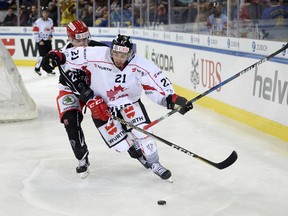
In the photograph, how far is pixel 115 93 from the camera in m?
3.52

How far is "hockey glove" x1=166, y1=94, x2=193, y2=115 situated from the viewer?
3.22 meters

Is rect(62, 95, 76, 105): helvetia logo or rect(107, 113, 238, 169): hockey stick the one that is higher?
rect(62, 95, 76, 105): helvetia logo

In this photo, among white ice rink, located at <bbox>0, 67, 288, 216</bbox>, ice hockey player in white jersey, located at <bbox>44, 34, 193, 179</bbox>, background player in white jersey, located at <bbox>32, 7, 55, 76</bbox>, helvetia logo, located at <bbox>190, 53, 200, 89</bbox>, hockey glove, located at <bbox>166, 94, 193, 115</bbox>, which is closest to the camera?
white ice rink, located at <bbox>0, 67, 288, 216</bbox>

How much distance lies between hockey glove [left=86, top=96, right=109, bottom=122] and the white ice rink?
444 millimetres

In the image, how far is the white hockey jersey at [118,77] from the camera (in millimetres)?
3408

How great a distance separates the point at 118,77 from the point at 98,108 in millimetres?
226

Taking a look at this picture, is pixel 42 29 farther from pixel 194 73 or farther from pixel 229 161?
pixel 229 161

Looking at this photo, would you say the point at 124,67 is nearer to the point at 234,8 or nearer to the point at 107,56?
the point at 107,56

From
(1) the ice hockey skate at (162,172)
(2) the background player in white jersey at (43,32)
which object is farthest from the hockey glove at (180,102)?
(2) the background player in white jersey at (43,32)

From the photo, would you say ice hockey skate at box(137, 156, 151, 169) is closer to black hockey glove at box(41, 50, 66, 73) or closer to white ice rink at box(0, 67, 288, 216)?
white ice rink at box(0, 67, 288, 216)

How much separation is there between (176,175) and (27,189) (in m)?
0.97

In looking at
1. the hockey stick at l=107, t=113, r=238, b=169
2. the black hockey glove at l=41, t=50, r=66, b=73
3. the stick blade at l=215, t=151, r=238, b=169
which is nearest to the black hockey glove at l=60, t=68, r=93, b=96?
the black hockey glove at l=41, t=50, r=66, b=73

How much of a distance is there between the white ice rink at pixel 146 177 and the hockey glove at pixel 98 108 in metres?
0.44

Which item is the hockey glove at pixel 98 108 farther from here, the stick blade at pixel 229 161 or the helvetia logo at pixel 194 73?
the helvetia logo at pixel 194 73
